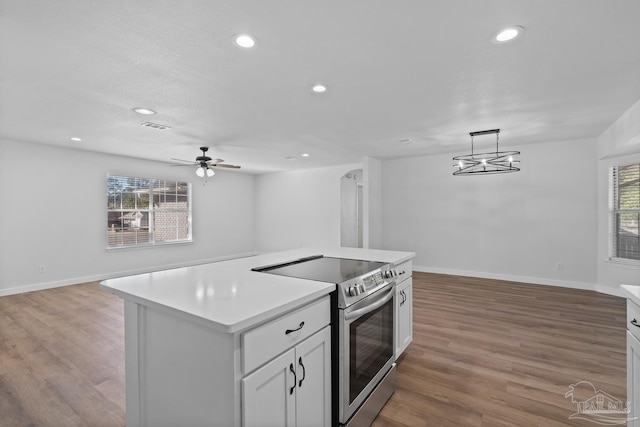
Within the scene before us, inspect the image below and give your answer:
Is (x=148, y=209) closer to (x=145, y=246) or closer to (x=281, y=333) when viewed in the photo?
(x=145, y=246)

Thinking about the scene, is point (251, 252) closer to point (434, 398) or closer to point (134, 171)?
point (134, 171)

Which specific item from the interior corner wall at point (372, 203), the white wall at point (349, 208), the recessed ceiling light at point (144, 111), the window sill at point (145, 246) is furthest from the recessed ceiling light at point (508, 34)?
the window sill at point (145, 246)

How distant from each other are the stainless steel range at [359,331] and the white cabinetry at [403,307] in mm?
178

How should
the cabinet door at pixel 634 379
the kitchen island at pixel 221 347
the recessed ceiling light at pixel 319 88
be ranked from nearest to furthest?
the kitchen island at pixel 221 347
the cabinet door at pixel 634 379
the recessed ceiling light at pixel 319 88

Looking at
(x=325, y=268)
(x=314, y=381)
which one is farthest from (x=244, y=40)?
(x=314, y=381)

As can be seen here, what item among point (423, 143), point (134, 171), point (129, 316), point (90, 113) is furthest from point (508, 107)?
point (134, 171)

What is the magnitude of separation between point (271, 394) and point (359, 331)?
67cm

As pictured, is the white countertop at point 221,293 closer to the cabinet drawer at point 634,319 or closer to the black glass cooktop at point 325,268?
the black glass cooktop at point 325,268

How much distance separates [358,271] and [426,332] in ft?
5.90

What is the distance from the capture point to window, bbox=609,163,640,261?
443 cm

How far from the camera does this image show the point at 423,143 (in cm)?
516

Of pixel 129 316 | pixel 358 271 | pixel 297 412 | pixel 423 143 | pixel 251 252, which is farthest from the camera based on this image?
pixel 251 252

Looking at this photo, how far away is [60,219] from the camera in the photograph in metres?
5.29

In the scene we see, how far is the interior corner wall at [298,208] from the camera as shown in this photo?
7.71 m
